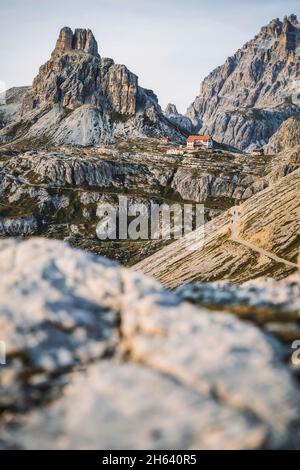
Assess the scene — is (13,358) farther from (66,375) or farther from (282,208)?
(282,208)

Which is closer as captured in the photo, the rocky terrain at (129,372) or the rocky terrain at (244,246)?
the rocky terrain at (129,372)

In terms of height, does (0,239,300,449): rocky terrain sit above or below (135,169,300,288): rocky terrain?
above

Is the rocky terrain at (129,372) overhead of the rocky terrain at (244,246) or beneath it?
overhead

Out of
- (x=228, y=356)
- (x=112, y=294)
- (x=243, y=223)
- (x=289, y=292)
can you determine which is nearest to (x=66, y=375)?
(x=112, y=294)

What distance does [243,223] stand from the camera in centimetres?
17000

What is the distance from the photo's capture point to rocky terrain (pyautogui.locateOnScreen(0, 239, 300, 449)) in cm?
1739

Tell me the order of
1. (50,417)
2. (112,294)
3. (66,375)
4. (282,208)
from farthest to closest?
(282,208), (112,294), (66,375), (50,417)

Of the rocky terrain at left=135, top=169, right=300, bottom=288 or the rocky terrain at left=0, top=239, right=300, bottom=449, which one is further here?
the rocky terrain at left=135, top=169, right=300, bottom=288

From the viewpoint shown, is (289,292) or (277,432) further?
(289,292)

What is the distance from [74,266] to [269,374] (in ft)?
36.4

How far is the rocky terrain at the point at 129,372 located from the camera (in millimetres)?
17391

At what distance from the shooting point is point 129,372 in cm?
1922

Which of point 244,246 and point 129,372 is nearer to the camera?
point 129,372

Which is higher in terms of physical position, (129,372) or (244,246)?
(129,372)
